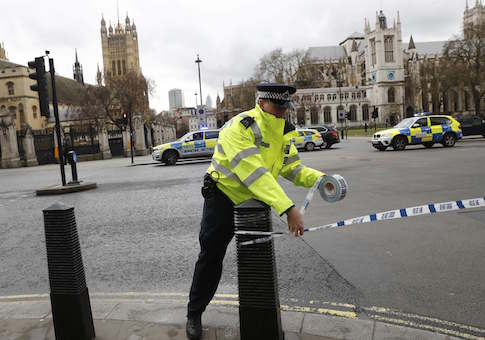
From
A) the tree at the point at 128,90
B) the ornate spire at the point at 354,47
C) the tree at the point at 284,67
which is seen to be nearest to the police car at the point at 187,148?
the tree at the point at 128,90

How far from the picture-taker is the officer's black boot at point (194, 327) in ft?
9.52

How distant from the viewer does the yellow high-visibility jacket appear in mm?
2502

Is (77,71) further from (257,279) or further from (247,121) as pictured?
(257,279)

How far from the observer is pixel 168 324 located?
10.3 feet

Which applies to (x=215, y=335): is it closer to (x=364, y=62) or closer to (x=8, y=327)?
(x=8, y=327)

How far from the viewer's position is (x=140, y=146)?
121 feet

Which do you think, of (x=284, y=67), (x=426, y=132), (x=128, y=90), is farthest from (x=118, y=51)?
(x=426, y=132)

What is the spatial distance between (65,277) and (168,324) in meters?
0.80

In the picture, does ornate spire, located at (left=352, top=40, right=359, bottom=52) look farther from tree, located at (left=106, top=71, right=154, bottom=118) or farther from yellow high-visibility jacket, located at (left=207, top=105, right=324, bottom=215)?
yellow high-visibility jacket, located at (left=207, top=105, right=324, bottom=215)

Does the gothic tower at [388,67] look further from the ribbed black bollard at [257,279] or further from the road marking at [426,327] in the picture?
the ribbed black bollard at [257,279]

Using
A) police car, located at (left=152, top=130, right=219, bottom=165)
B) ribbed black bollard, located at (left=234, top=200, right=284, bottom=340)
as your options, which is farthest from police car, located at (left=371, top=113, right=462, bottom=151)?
ribbed black bollard, located at (left=234, top=200, right=284, bottom=340)

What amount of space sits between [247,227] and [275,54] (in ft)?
281

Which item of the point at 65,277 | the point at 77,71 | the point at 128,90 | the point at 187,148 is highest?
the point at 77,71

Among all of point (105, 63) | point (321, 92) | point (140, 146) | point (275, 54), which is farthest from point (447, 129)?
point (105, 63)
